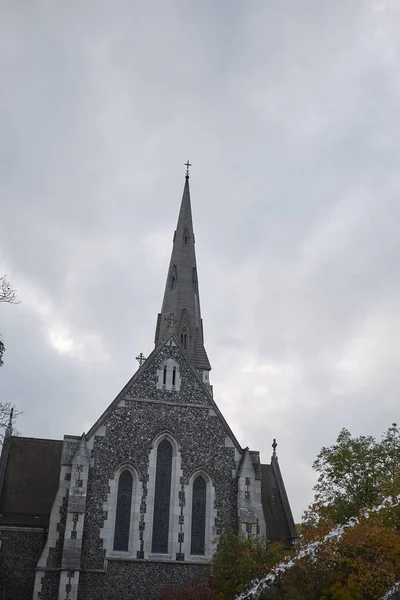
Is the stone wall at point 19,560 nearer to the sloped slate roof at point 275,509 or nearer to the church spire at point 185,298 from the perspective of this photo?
the sloped slate roof at point 275,509

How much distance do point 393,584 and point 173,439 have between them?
32.2 feet

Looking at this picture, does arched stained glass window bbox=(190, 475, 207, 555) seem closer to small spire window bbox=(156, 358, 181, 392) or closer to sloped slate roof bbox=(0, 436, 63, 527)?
small spire window bbox=(156, 358, 181, 392)

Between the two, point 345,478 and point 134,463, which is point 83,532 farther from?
point 345,478

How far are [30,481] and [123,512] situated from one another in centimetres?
544

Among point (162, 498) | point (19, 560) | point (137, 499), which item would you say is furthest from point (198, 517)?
point (19, 560)

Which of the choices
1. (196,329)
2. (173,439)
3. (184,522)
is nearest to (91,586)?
(184,522)

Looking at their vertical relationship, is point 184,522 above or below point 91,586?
above

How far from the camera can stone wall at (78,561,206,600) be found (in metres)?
21.4

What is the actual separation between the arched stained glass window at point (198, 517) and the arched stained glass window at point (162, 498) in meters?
0.99

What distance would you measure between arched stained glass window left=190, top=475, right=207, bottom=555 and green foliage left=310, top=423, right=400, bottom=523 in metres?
6.78

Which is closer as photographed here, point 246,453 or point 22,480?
point 246,453

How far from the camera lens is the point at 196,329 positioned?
161 ft

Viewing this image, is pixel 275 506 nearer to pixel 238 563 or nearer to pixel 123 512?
pixel 123 512

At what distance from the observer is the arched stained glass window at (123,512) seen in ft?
73.7
